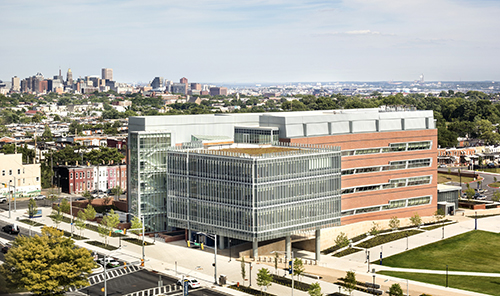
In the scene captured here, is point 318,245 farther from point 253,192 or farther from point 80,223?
point 80,223

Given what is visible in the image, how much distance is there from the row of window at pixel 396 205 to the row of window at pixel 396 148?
11048 millimetres

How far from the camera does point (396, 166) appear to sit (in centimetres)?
13925

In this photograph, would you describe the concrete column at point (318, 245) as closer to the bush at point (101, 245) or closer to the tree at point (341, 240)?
the tree at point (341, 240)

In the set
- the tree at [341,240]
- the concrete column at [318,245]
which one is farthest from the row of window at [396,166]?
→ the concrete column at [318,245]

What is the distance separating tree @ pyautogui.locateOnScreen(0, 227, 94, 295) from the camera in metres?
81.3

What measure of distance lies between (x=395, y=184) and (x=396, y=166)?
12.7 feet

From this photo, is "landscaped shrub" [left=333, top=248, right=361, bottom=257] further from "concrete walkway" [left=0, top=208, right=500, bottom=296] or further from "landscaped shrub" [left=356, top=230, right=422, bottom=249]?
"landscaped shrub" [left=356, top=230, right=422, bottom=249]

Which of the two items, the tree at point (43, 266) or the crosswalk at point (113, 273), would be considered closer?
the tree at point (43, 266)

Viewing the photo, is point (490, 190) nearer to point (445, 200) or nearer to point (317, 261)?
point (445, 200)

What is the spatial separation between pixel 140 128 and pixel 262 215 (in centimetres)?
3635

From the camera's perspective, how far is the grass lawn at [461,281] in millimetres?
99750

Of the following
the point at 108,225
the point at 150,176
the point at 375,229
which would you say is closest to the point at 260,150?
the point at 150,176

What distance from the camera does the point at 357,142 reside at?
133m

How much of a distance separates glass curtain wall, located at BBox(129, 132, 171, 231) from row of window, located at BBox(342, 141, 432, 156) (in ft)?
119
